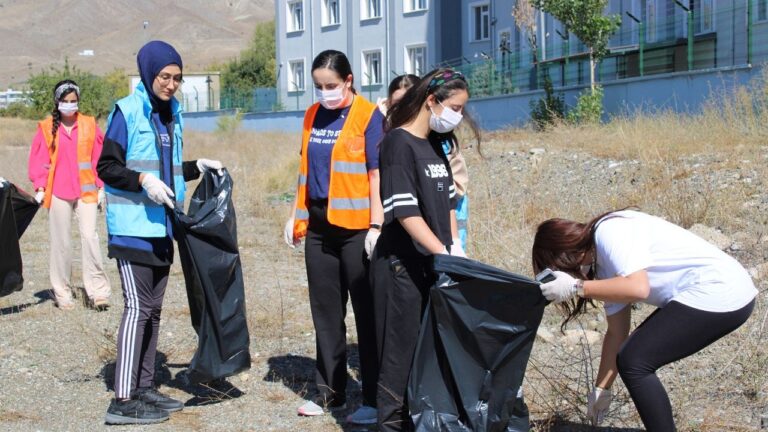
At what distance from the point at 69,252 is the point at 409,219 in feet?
15.5

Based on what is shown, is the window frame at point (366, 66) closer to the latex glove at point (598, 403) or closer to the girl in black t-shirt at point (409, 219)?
the girl in black t-shirt at point (409, 219)

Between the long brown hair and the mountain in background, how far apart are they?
108072 mm

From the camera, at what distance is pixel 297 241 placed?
16.9 ft

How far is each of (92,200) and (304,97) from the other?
3495 centimetres

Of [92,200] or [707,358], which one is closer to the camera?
[707,358]

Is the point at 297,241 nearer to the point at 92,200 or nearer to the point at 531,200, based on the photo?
the point at 92,200

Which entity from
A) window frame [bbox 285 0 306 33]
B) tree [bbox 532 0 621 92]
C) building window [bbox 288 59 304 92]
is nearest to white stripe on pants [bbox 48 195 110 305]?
tree [bbox 532 0 621 92]

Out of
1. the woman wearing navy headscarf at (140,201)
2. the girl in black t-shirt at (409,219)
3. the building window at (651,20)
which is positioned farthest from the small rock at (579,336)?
the building window at (651,20)

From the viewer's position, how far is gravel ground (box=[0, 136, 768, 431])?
16.2 feet

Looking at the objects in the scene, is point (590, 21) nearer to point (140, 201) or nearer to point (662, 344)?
point (140, 201)

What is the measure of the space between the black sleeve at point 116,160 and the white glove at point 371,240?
3.74 ft

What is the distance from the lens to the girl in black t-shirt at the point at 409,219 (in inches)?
165

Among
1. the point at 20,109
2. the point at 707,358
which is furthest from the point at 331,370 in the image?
the point at 20,109

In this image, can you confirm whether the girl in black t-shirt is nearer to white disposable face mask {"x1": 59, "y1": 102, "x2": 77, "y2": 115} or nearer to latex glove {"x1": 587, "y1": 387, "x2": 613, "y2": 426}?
latex glove {"x1": 587, "y1": 387, "x2": 613, "y2": 426}
